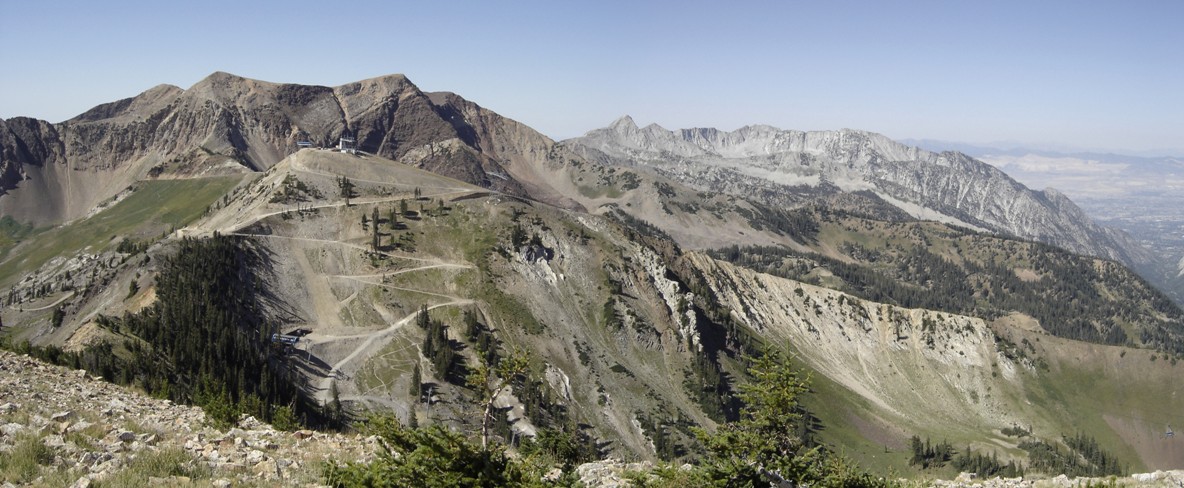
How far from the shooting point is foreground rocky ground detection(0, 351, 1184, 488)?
20641 mm

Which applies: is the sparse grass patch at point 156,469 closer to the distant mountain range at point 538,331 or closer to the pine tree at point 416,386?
the distant mountain range at point 538,331

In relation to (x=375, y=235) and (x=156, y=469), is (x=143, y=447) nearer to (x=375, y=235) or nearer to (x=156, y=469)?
(x=156, y=469)

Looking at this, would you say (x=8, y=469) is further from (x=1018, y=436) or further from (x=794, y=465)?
(x=1018, y=436)

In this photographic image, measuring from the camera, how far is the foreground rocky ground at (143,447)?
20.6 m

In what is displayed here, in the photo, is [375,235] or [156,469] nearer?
[156,469]

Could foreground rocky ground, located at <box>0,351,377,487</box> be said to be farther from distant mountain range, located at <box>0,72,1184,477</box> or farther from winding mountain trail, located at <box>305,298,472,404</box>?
winding mountain trail, located at <box>305,298,472,404</box>

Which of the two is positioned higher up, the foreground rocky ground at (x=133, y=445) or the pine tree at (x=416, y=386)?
the foreground rocky ground at (x=133, y=445)

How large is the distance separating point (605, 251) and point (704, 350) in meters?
34.2

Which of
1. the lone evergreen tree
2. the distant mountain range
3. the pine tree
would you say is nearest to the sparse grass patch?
the distant mountain range

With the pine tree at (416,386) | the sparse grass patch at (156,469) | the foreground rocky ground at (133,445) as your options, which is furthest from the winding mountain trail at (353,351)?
the sparse grass patch at (156,469)

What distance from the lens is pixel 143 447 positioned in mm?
24047

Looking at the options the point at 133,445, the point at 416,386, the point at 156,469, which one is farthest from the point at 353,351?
the point at 156,469

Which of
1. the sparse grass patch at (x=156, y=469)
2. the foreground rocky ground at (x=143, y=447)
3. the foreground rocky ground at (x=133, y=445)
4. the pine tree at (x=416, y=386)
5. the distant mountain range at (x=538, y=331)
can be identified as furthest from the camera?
the distant mountain range at (x=538, y=331)

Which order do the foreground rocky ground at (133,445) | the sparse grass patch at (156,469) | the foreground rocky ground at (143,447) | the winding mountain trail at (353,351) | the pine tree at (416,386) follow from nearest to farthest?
the sparse grass patch at (156,469)
the foreground rocky ground at (133,445)
the foreground rocky ground at (143,447)
the winding mountain trail at (353,351)
the pine tree at (416,386)
